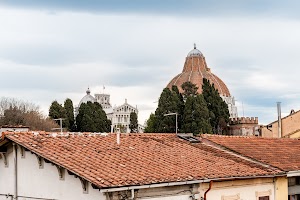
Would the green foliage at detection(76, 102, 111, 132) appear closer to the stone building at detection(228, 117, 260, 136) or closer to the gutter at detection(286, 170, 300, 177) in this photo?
the stone building at detection(228, 117, 260, 136)

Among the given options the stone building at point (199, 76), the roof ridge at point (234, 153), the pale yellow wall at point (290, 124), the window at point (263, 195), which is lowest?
the window at point (263, 195)

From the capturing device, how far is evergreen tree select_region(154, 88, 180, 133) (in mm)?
79188

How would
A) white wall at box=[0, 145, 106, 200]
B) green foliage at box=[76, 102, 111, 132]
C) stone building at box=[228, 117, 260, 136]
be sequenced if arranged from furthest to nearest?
stone building at box=[228, 117, 260, 136] → green foliage at box=[76, 102, 111, 132] → white wall at box=[0, 145, 106, 200]

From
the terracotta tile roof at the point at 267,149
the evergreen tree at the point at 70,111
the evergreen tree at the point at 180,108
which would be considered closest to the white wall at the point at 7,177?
the terracotta tile roof at the point at 267,149

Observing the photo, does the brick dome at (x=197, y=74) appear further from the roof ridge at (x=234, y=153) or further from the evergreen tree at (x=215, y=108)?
the roof ridge at (x=234, y=153)

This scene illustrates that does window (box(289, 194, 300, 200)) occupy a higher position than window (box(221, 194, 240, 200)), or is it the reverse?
window (box(221, 194, 240, 200))

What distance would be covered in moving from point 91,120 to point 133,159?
7027 centimetres

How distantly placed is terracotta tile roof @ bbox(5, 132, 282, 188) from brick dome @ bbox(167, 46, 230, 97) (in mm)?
116112

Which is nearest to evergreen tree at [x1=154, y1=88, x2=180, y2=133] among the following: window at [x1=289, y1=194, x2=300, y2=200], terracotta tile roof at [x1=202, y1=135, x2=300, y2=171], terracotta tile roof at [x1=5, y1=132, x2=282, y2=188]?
terracotta tile roof at [x1=202, y1=135, x2=300, y2=171]

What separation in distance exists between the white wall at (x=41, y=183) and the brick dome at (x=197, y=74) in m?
118

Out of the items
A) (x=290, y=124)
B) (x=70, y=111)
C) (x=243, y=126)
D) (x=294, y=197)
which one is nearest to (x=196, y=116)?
(x=70, y=111)

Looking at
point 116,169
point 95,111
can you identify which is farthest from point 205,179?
point 95,111

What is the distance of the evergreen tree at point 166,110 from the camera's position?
7919 cm

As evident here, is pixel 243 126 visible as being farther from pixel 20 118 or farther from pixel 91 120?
pixel 20 118
